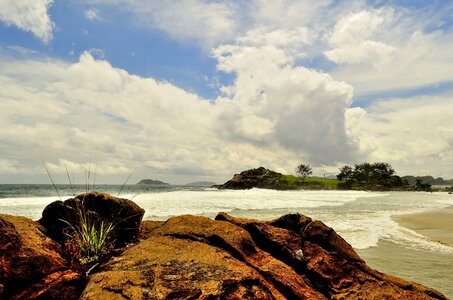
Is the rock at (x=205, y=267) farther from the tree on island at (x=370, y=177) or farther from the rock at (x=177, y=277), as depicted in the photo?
the tree on island at (x=370, y=177)

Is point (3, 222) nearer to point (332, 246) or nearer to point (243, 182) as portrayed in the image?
point (332, 246)

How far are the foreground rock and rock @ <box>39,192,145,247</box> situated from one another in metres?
0.65

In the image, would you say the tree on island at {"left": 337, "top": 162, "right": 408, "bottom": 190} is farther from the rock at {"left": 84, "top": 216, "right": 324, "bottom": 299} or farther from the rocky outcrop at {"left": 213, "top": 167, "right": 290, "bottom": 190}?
the rock at {"left": 84, "top": 216, "right": 324, "bottom": 299}

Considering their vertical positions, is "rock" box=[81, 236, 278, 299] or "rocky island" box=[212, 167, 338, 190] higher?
"rocky island" box=[212, 167, 338, 190]

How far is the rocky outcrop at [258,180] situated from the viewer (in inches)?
5241

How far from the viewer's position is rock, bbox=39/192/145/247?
22.0 ft

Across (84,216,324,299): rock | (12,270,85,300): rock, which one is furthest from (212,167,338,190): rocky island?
(12,270,85,300): rock

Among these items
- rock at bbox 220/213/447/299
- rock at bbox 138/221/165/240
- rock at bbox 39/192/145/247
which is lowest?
rock at bbox 220/213/447/299

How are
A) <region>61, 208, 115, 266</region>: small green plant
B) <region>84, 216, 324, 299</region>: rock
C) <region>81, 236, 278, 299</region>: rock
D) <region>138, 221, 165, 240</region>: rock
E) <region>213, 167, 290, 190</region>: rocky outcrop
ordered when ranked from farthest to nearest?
<region>213, 167, 290, 190</region>: rocky outcrop
<region>138, 221, 165, 240</region>: rock
<region>61, 208, 115, 266</region>: small green plant
<region>84, 216, 324, 299</region>: rock
<region>81, 236, 278, 299</region>: rock

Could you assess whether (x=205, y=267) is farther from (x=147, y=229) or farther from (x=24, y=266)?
(x=147, y=229)

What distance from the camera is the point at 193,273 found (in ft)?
14.8

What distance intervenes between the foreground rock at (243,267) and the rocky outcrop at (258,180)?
12331cm

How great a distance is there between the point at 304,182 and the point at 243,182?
25256mm

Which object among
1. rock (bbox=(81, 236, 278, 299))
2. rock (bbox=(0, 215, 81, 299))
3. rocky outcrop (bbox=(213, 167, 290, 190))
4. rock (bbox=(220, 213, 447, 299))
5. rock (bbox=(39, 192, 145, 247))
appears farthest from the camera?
rocky outcrop (bbox=(213, 167, 290, 190))
